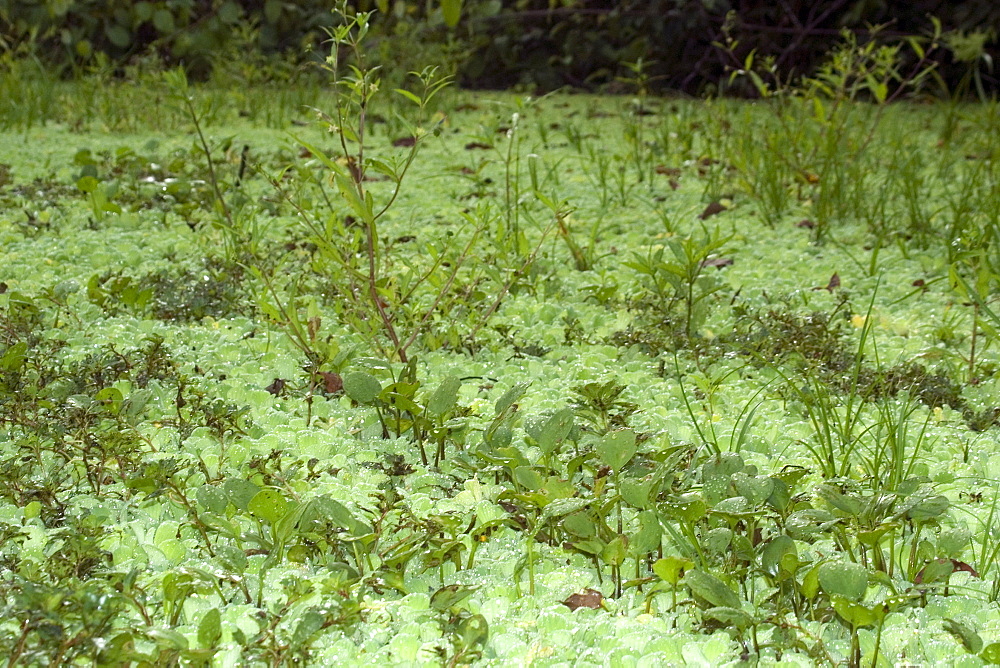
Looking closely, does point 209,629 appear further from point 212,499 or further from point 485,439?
point 485,439

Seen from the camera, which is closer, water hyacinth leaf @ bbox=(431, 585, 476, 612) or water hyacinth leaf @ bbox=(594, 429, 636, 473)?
water hyacinth leaf @ bbox=(431, 585, 476, 612)

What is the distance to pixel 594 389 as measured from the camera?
1.40 metres

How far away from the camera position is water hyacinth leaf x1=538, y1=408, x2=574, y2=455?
49.5 inches

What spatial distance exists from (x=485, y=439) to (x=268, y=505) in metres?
0.34

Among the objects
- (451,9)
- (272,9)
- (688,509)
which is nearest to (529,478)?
(688,509)

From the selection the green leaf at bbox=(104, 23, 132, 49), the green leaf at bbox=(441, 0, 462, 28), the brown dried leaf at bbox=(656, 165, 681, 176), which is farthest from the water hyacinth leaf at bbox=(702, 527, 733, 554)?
the green leaf at bbox=(104, 23, 132, 49)

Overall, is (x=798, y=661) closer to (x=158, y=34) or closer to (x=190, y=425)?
(x=190, y=425)

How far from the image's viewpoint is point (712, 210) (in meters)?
2.74

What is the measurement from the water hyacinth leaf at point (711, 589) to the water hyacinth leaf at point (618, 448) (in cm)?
23

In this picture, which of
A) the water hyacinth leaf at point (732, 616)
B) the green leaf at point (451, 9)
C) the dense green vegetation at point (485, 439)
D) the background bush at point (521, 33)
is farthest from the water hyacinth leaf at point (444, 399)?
the background bush at point (521, 33)

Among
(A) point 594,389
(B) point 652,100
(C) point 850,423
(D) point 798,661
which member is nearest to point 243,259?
(A) point 594,389

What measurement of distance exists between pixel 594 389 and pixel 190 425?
620 millimetres

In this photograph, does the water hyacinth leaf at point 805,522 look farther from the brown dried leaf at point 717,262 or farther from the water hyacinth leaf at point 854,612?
the brown dried leaf at point 717,262

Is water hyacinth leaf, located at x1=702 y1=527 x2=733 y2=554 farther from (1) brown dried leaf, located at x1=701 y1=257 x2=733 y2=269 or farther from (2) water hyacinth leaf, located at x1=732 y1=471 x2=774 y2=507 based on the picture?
(1) brown dried leaf, located at x1=701 y1=257 x2=733 y2=269
